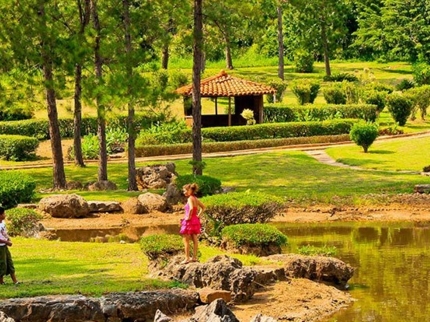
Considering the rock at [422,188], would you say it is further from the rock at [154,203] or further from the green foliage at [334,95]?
the green foliage at [334,95]

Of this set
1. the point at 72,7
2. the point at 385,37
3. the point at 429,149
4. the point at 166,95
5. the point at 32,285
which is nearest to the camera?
the point at 32,285

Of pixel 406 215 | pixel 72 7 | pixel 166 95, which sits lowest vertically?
pixel 406 215

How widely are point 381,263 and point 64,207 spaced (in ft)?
36.2

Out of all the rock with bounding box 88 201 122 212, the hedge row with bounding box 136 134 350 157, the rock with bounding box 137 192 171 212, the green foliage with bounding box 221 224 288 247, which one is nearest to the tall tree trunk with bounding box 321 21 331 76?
the hedge row with bounding box 136 134 350 157

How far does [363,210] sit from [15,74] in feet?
41.6

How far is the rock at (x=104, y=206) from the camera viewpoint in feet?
101

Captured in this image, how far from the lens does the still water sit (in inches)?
711

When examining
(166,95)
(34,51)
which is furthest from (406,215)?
(34,51)

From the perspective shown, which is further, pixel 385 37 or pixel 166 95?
pixel 385 37

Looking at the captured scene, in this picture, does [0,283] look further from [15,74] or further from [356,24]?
[356,24]

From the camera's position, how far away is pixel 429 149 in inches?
1657

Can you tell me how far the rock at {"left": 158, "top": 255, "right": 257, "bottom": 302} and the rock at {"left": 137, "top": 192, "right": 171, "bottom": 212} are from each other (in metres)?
12.5

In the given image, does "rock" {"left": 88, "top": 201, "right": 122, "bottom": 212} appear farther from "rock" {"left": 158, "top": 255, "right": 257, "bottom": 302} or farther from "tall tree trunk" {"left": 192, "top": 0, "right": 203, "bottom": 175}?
"rock" {"left": 158, "top": 255, "right": 257, "bottom": 302}

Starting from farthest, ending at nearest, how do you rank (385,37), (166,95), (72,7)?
(385,37) → (72,7) → (166,95)
